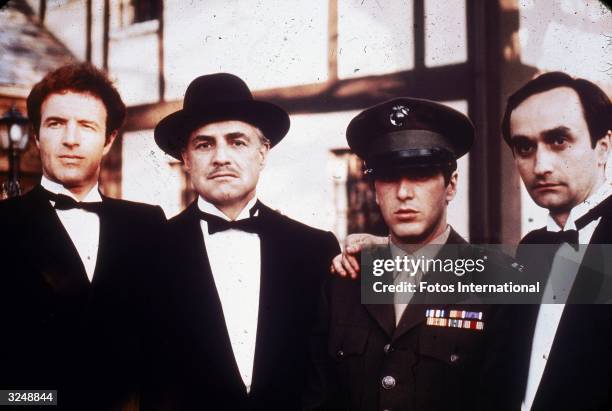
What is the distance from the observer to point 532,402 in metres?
2.46

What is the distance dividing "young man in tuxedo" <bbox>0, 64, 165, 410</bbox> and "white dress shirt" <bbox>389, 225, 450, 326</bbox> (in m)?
1.18

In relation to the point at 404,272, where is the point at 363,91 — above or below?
above

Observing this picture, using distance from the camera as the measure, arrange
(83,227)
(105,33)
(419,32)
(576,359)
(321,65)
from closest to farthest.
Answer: (576,359) → (419,32) → (321,65) → (83,227) → (105,33)

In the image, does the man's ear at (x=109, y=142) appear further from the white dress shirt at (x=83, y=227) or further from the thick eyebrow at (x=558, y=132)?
the thick eyebrow at (x=558, y=132)

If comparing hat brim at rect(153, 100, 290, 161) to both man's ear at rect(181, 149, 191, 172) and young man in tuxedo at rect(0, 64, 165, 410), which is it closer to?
man's ear at rect(181, 149, 191, 172)

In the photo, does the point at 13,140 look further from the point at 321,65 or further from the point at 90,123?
the point at 321,65

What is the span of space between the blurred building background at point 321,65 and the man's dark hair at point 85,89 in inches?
1.8

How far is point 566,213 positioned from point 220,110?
1.64 metres

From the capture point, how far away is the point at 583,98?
253cm

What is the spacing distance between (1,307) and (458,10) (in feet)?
8.49

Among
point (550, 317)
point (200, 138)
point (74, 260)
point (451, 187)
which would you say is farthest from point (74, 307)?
point (550, 317)

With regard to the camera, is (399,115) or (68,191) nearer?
(399,115)

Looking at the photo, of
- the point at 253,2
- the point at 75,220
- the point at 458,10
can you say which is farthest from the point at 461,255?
the point at 75,220

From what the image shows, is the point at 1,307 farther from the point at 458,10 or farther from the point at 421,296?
the point at 458,10
